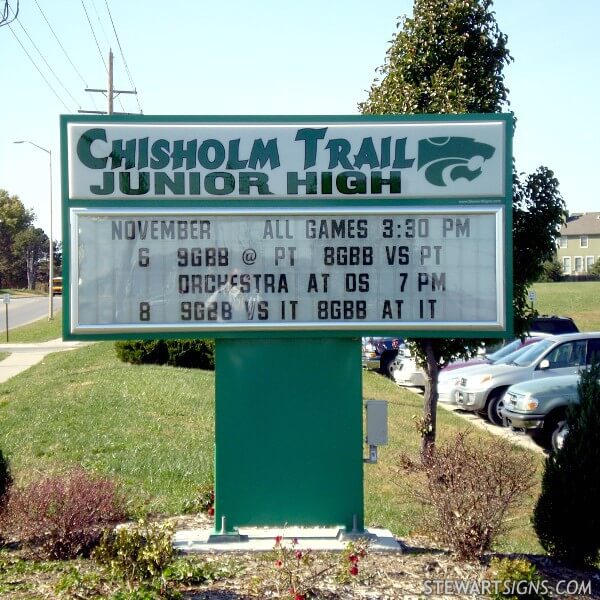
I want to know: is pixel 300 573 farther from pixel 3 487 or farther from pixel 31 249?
pixel 31 249

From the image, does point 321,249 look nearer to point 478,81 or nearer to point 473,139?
point 473,139

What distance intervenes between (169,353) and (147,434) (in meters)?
8.97

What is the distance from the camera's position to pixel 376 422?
7648mm

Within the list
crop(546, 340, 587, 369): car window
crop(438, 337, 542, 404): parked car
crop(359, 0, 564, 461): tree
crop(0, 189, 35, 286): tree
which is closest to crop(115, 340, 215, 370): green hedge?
crop(438, 337, 542, 404): parked car

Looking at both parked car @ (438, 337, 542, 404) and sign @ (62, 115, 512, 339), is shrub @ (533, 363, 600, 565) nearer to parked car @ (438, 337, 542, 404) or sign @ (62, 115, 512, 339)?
sign @ (62, 115, 512, 339)

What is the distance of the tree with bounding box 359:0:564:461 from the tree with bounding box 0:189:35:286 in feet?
336

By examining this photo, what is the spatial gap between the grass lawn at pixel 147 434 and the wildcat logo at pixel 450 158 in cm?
263

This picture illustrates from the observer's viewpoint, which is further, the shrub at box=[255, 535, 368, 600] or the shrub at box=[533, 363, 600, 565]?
the shrub at box=[533, 363, 600, 565]

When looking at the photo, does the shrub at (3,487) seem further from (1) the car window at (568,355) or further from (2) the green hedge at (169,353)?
(2) the green hedge at (169,353)

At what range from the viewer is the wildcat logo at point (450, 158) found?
752cm

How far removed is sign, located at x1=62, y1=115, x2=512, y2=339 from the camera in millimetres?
7383

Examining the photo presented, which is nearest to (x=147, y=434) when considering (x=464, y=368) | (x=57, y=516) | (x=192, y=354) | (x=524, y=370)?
(x=57, y=516)

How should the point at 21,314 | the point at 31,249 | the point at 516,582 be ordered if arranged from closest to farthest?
the point at 516,582, the point at 21,314, the point at 31,249

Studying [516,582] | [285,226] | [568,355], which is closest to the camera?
[516,582]
